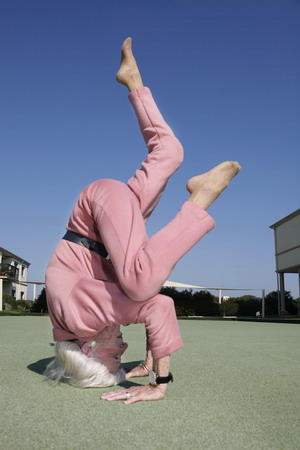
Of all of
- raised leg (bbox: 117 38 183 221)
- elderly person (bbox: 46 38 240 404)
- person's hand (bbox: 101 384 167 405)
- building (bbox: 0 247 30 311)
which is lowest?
person's hand (bbox: 101 384 167 405)

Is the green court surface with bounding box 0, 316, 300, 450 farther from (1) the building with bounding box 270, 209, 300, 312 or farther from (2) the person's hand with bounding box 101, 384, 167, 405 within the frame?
(1) the building with bounding box 270, 209, 300, 312

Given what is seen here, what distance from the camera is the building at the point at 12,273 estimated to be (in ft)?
129

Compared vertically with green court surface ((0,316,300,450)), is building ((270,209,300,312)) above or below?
above

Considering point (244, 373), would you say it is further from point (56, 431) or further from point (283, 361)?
point (56, 431)

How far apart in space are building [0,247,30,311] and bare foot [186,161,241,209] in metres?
37.2

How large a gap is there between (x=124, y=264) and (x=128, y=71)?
108 centimetres

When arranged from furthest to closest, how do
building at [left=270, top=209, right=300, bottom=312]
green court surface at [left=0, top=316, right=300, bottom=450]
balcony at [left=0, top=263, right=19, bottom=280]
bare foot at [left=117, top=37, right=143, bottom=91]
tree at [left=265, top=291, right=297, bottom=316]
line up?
balcony at [left=0, top=263, right=19, bottom=280] < tree at [left=265, top=291, right=297, bottom=316] < building at [left=270, top=209, right=300, bottom=312] < bare foot at [left=117, top=37, right=143, bottom=91] < green court surface at [left=0, top=316, right=300, bottom=450]

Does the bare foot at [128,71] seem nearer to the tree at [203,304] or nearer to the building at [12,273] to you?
the tree at [203,304]

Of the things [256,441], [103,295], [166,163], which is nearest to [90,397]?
[103,295]

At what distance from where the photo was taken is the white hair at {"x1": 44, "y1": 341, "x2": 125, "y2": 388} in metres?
1.85

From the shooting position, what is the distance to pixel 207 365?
108 inches

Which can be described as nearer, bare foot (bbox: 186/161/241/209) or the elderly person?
the elderly person

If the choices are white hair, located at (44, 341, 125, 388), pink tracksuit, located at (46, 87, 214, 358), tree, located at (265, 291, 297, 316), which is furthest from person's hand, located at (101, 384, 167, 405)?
tree, located at (265, 291, 297, 316)

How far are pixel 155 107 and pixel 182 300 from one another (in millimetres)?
16550
